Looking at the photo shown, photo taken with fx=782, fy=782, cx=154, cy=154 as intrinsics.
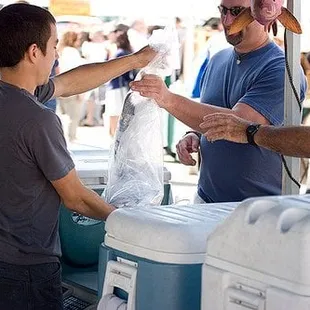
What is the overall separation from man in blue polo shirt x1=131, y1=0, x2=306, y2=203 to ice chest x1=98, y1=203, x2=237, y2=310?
803mm

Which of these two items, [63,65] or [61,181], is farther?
[63,65]

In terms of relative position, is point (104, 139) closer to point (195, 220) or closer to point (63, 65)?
point (63, 65)

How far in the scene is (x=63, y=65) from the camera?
8492 mm

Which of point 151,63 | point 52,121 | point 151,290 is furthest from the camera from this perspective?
point 151,63

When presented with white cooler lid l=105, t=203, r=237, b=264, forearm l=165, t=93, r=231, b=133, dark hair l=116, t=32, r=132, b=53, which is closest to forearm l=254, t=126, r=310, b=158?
white cooler lid l=105, t=203, r=237, b=264

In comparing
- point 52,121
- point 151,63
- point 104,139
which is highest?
point 151,63

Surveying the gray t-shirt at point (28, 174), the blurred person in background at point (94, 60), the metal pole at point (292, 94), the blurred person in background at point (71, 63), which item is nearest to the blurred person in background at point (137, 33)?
the blurred person in background at point (94, 60)

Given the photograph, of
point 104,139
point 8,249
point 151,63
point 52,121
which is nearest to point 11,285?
point 8,249

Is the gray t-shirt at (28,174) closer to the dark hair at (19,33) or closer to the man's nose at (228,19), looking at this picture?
the dark hair at (19,33)

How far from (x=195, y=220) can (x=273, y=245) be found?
0.33m

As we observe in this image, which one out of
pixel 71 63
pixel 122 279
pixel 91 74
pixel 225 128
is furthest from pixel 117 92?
pixel 122 279

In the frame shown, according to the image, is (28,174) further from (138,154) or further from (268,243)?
(268,243)

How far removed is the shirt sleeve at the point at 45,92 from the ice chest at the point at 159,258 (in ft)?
2.57

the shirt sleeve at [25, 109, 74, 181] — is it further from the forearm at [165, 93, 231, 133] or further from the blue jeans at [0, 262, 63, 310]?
the forearm at [165, 93, 231, 133]
